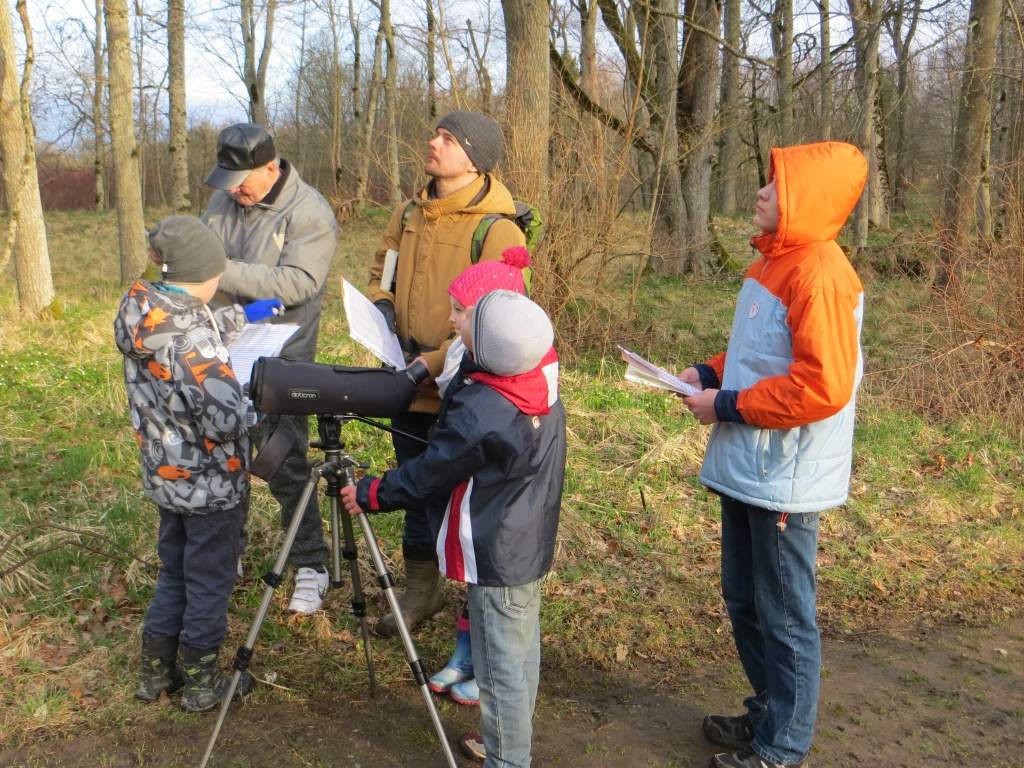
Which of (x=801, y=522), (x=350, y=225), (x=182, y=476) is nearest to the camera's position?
(x=801, y=522)

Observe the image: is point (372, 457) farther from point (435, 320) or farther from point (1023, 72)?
point (1023, 72)

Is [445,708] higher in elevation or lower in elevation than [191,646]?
lower

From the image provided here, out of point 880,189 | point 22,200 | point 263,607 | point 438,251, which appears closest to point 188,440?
point 263,607

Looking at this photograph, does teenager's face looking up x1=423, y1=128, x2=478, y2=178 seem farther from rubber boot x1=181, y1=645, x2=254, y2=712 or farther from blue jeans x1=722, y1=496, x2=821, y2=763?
rubber boot x1=181, y1=645, x2=254, y2=712

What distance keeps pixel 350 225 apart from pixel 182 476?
19.0 metres

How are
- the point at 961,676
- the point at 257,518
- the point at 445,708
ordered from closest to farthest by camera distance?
the point at 445,708 < the point at 961,676 < the point at 257,518

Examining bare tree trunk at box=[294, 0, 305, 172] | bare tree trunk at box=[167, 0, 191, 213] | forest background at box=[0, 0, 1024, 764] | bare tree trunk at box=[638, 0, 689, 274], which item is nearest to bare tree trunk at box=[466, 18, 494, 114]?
forest background at box=[0, 0, 1024, 764]

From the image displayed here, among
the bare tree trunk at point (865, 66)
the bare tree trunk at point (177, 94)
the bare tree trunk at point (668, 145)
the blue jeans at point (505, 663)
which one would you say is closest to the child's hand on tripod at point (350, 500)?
the blue jeans at point (505, 663)

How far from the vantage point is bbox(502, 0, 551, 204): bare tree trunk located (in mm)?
7199

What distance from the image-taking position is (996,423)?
21.9 ft

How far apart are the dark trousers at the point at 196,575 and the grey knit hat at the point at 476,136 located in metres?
1.55

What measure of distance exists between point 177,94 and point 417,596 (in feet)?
49.9

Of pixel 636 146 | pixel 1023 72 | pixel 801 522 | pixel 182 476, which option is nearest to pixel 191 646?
pixel 182 476

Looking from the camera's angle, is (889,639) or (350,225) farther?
(350,225)
